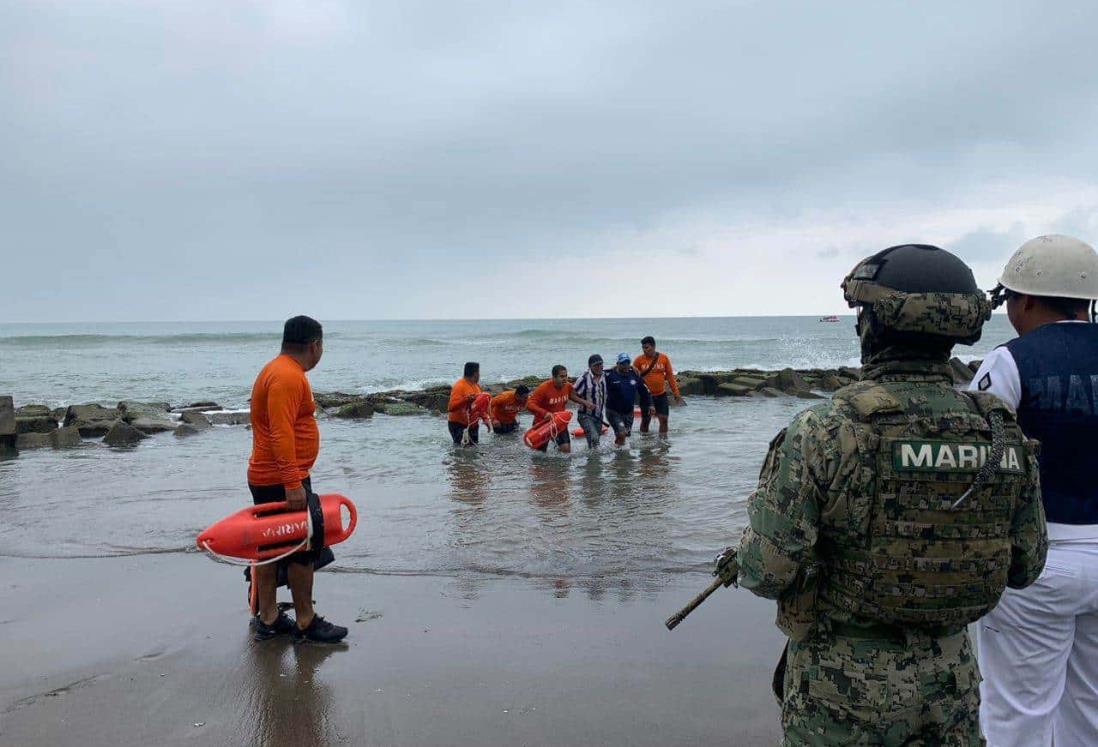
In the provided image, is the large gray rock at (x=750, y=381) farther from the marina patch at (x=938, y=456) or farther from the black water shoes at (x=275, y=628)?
the marina patch at (x=938, y=456)

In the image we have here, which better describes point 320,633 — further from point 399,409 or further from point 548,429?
point 399,409

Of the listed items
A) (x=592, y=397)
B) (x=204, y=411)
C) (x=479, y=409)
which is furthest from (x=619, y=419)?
(x=204, y=411)

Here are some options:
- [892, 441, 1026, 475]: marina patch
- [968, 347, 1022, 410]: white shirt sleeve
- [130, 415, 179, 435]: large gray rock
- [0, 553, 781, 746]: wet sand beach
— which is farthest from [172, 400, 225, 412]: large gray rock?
[892, 441, 1026, 475]: marina patch

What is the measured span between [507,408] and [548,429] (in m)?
1.91

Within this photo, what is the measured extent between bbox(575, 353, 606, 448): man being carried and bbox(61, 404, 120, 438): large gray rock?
9.93m

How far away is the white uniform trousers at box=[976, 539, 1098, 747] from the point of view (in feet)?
8.77

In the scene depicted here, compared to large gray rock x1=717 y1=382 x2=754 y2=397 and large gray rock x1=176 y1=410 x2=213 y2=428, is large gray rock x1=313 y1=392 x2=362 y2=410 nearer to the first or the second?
large gray rock x1=176 y1=410 x2=213 y2=428

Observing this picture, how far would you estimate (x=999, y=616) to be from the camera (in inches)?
110

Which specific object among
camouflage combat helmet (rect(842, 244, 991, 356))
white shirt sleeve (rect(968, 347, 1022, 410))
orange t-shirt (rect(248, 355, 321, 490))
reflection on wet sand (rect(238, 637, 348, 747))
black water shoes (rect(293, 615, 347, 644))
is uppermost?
camouflage combat helmet (rect(842, 244, 991, 356))

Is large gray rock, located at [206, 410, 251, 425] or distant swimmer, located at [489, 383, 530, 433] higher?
distant swimmer, located at [489, 383, 530, 433]

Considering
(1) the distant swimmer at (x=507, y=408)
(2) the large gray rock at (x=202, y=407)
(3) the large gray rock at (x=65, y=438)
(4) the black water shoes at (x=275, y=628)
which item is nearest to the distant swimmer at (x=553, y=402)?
(1) the distant swimmer at (x=507, y=408)

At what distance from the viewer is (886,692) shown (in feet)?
6.96

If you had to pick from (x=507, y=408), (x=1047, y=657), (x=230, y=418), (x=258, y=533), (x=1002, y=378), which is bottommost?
(x=230, y=418)

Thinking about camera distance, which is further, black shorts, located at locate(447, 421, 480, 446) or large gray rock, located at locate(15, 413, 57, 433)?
large gray rock, located at locate(15, 413, 57, 433)
